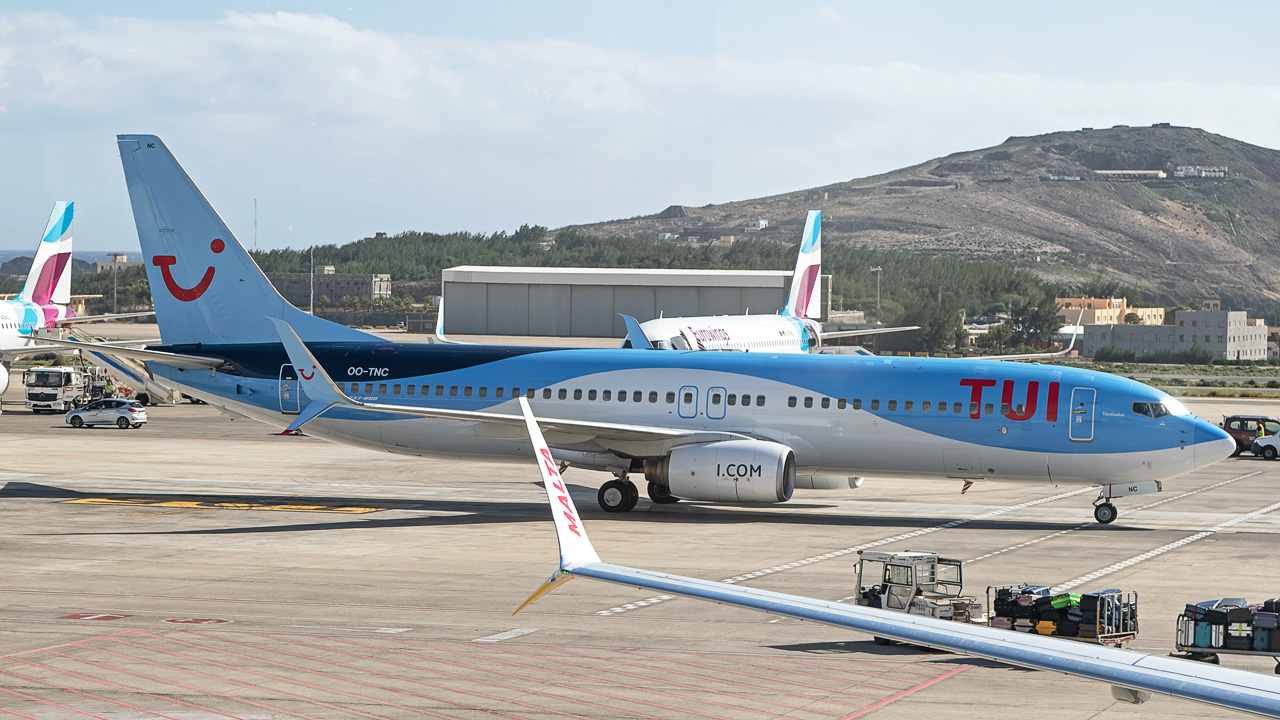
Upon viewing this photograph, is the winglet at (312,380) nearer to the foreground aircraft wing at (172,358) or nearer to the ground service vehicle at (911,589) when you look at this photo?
the foreground aircraft wing at (172,358)

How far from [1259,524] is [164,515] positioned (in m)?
29.5

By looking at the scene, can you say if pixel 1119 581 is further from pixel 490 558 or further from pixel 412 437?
pixel 412 437

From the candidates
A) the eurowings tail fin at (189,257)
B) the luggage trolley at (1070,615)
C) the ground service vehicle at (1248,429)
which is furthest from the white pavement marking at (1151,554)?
the eurowings tail fin at (189,257)

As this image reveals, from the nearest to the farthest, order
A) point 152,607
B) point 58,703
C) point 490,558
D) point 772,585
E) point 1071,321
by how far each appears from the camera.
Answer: point 58,703
point 152,607
point 772,585
point 490,558
point 1071,321

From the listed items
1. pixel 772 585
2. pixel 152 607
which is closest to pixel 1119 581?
pixel 772 585

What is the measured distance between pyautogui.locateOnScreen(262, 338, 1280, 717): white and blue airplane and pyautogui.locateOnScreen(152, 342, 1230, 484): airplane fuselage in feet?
84.9

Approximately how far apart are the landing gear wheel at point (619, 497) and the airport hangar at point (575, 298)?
7626 cm

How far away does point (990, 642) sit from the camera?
6.90 m

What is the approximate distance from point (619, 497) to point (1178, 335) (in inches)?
5706

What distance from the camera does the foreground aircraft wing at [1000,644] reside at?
6.22 m

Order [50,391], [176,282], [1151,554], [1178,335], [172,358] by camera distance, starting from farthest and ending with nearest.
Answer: [1178,335] → [50,391] → [176,282] → [172,358] → [1151,554]

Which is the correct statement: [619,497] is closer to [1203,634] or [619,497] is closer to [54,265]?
[1203,634]

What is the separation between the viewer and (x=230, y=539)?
30312 millimetres

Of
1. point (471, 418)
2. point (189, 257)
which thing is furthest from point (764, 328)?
point (471, 418)
